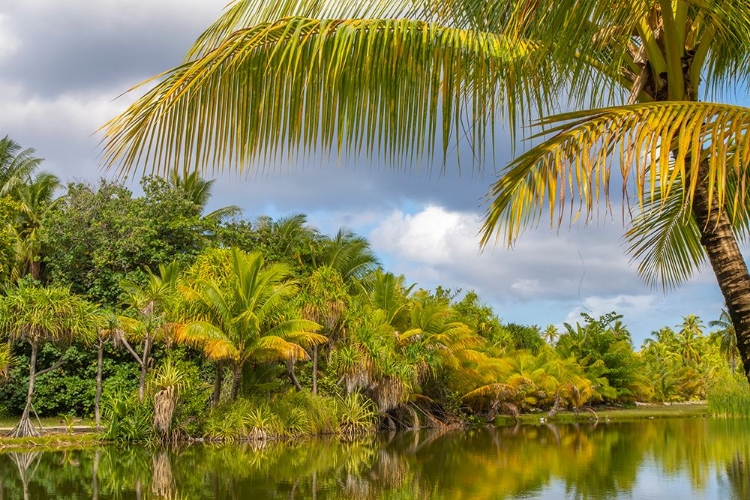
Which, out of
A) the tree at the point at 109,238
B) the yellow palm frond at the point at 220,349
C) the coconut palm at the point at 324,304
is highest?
the tree at the point at 109,238

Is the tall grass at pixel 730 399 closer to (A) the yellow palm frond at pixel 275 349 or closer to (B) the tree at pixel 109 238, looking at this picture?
(A) the yellow palm frond at pixel 275 349

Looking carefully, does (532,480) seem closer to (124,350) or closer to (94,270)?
(124,350)

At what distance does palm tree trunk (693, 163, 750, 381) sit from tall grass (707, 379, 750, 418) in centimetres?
2903

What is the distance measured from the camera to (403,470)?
44.4ft

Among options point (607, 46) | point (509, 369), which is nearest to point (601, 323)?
point (509, 369)

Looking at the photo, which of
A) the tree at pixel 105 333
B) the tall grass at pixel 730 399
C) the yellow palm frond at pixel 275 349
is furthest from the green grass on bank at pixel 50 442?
the tall grass at pixel 730 399

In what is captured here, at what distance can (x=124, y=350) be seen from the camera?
22359 mm

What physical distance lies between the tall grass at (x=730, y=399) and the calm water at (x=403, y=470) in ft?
30.3

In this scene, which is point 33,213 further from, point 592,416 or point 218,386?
point 592,416

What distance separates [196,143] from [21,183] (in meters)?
29.5

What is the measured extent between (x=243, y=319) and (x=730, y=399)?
2079 centimetres

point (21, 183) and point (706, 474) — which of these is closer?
point (706, 474)

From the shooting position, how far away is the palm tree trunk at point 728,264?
2951mm

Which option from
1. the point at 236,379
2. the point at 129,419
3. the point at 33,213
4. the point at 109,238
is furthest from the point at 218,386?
the point at 33,213
